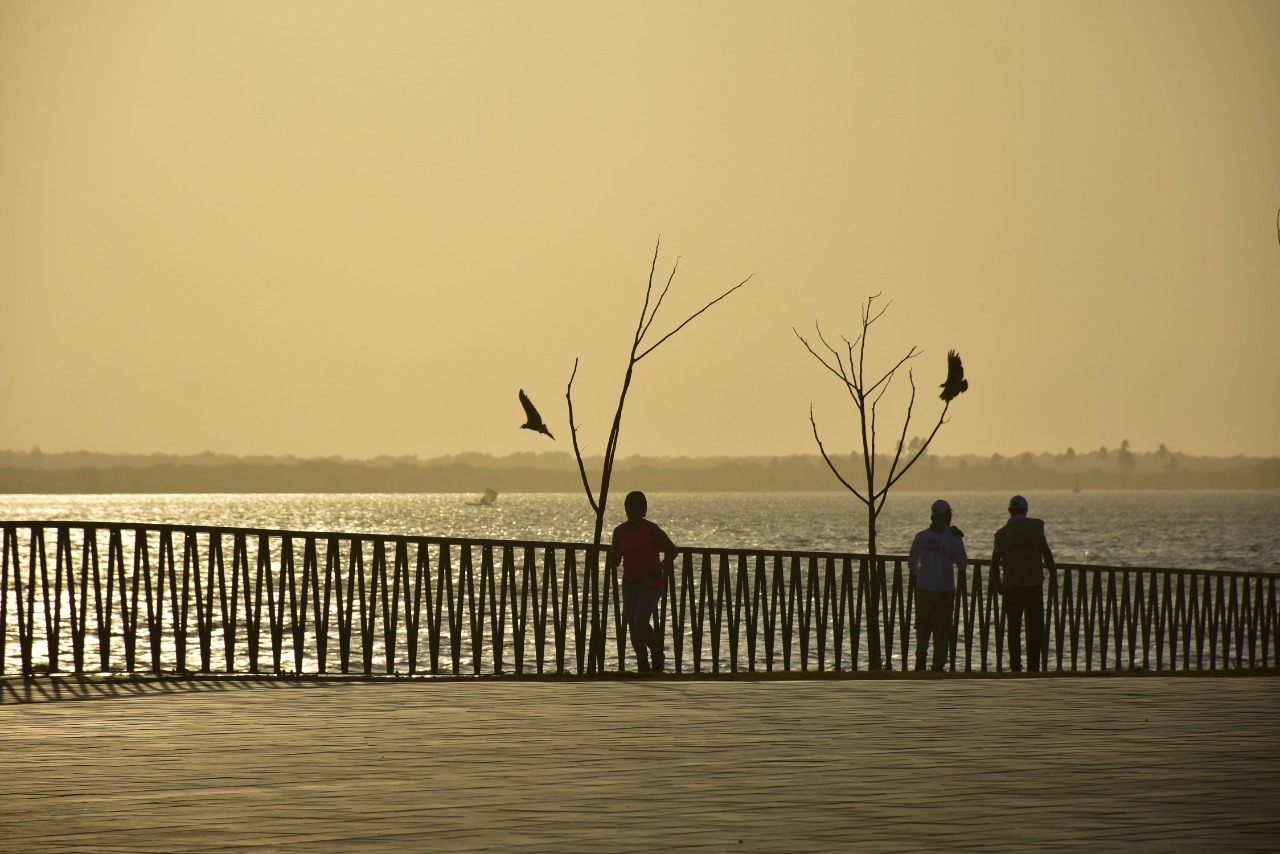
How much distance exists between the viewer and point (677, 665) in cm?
1324

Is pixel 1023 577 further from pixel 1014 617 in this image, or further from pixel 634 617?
pixel 634 617

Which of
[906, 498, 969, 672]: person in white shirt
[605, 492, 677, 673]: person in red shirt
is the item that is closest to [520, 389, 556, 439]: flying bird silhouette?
[605, 492, 677, 673]: person in red shirt

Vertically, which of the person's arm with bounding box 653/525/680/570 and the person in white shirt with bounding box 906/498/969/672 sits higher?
the person's arm with bounding box 653/525/680/570

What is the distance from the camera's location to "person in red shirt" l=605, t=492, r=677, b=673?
1321 centimetres

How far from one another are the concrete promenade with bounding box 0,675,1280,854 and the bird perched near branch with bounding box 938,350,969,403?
21.0 feet

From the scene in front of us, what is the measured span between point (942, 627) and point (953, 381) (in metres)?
3.07

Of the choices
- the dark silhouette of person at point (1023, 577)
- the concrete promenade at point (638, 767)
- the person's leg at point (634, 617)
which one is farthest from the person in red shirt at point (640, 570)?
the dark silhouette of person at point (1023, 577)

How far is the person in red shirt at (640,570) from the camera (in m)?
13.2

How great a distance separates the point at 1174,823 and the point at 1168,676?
609 centimetres

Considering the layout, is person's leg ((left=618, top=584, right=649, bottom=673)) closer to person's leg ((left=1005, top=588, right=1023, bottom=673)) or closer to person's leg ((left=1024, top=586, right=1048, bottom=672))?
person's leg ((left=1005, top=588, right=1023, bottom=673))

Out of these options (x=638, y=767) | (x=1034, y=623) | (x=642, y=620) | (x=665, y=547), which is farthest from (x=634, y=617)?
(x=638, y=767)

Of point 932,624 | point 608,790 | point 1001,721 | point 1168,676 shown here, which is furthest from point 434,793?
point 932,624

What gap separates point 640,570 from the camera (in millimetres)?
13297

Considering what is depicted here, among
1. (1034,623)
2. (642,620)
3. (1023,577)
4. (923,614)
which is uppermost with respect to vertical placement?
(1023,577)
